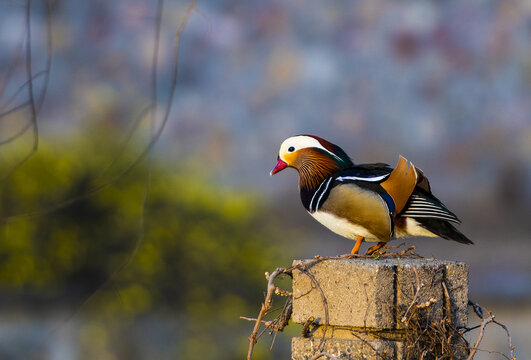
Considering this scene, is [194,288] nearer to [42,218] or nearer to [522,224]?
[42,218]

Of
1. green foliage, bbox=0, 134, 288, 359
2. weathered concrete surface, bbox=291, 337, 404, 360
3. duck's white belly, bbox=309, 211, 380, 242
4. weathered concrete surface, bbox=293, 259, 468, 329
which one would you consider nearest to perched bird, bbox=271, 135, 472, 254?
duck's white belly, bbox=309, 211, 380, 242

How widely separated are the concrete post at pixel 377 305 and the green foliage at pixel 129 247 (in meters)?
3.66

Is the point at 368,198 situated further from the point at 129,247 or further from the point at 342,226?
the point at 129,247

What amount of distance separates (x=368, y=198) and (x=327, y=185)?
0.11m

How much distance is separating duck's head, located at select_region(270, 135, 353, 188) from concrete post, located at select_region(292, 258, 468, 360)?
0.87 feet

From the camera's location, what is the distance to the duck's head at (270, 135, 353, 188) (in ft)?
6.41

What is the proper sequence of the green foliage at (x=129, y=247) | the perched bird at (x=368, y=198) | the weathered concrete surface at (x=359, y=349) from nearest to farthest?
1. the weathered concrete surface at (x=359, y=349)
2. the perched bird at (x=368, y=198)
3. the green foliage at (x=129, y=247)

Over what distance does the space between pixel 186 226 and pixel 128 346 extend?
1029 mm

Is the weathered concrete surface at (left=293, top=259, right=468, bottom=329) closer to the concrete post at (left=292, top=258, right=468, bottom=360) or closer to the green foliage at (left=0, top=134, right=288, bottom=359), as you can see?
the concrete post at (left=292, top=258, right=468, bottom=360)

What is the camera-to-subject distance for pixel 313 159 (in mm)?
1959

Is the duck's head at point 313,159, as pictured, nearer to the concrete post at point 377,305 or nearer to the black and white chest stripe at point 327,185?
the black and white chest stripe at point 327,185

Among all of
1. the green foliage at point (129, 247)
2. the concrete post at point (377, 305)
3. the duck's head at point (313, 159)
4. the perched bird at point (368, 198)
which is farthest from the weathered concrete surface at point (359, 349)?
the green foliage at point (129, 247)

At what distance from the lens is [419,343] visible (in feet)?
5.63

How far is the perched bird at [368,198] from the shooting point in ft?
6.22
